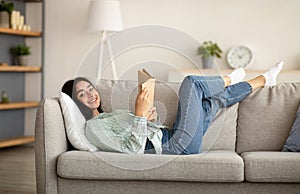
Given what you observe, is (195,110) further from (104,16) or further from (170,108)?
(104,16)

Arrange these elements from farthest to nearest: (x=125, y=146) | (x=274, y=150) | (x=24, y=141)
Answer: (x=24, y=141) → (x=274, y=150) → (x=125, y=146)

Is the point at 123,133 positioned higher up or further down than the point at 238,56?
further down

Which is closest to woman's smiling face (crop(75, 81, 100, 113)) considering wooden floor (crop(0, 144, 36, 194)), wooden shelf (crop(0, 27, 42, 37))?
wooden floor (crop(0, 144, 36, 194))

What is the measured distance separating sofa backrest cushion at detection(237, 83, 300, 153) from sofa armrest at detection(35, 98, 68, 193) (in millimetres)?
1159

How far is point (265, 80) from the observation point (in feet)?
12.7

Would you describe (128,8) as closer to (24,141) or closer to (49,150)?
(24,141)

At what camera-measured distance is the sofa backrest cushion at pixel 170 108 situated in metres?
3.62

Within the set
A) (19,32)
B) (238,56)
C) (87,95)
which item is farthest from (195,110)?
(19,32)

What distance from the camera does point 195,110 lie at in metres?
3.43

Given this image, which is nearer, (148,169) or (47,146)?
(148,169)

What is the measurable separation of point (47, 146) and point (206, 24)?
321 cm

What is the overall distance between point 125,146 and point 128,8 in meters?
3.28

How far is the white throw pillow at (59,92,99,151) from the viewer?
134 inches

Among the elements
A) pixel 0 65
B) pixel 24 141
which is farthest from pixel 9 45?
pixel 24 141
